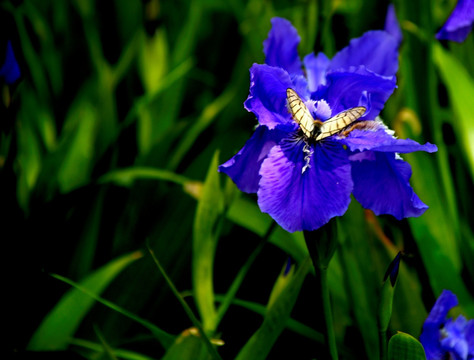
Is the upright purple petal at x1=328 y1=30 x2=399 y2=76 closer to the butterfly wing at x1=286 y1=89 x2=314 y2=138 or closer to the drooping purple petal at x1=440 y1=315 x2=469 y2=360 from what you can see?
the butterfly wing at x1=286 y1=89 x2=314 y2=138

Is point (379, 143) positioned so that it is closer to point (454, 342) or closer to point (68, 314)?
point (454, 342)

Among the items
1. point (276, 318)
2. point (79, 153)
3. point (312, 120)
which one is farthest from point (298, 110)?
point (79, 153)

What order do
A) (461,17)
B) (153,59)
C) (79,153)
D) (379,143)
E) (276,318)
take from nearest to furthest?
1. (379,143)
2. (276,318)
3. (461,17)
4. (79,153)
5. (153,59)

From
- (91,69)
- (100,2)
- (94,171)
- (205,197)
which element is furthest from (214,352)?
(100,2)

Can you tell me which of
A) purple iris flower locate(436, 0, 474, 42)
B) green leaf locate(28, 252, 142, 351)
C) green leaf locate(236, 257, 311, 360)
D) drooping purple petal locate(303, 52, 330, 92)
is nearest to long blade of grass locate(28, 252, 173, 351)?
green leaf locate(28, 252, 142, 351)

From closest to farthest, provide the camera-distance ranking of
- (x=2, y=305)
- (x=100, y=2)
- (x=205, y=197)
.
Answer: (x=205, y=197)
(x=2, y=305)
(x=100, y=2)

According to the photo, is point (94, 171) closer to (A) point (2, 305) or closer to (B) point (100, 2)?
(A) point (2, 305)
